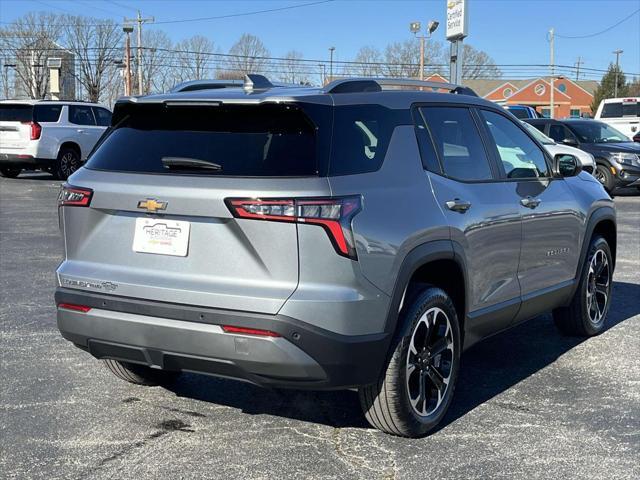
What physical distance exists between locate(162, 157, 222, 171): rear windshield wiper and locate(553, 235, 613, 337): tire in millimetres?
3326

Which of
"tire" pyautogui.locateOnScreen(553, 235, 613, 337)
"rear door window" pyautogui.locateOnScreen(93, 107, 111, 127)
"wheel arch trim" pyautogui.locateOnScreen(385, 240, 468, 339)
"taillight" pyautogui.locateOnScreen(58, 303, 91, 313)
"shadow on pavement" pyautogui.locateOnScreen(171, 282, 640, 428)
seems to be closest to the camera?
"wheel arch trim" pyautogui.locateOnScreen(385, 240, 468, 339)

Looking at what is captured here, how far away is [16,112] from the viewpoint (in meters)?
20.8

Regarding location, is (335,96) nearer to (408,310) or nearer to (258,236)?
(258,236)

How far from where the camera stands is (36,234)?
11867 mm

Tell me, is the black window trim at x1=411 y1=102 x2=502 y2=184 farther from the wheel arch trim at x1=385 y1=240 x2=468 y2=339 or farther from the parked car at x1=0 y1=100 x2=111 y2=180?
the parked car at x1=0 y1=100 x2=111 y2=180

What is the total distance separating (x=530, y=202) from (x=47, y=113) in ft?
59.9

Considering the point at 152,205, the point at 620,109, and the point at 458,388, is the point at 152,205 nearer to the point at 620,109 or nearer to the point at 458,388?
the point at 458,388

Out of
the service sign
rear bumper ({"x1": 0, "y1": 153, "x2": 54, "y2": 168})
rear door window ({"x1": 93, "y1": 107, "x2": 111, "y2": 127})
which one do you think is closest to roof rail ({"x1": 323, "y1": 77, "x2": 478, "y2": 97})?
the service sign

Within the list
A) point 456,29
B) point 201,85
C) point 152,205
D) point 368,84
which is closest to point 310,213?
point 152,205

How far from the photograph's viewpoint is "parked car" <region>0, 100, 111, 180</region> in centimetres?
2073

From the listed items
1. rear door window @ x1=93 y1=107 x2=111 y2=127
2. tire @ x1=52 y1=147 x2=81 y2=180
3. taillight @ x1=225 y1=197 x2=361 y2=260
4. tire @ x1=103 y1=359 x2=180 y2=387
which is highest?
taillight @ x1=225 y1=197 x2=361 y2=260

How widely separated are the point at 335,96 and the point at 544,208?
203 cm

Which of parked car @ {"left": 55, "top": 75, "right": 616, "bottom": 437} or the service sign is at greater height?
the service sign

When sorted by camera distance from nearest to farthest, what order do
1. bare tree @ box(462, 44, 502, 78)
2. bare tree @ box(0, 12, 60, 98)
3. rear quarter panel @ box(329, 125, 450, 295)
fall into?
rear quarter panel @ box(329, 125, 450, 295)
bare tree @ box(0, 12, 60, 98)
bare tree @ box(462, 44, 502, 78)
